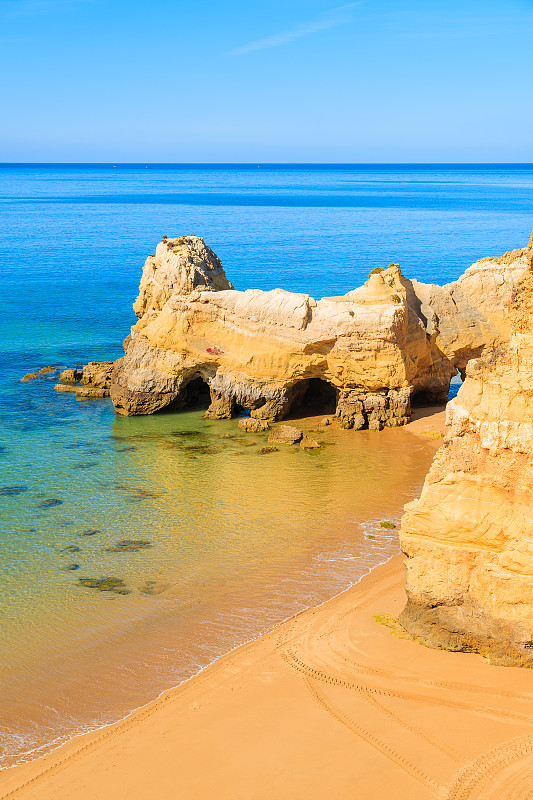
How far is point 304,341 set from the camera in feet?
84.0

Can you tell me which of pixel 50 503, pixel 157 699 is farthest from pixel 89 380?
pixel 157 699

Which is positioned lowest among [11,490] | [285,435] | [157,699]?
[157,699]

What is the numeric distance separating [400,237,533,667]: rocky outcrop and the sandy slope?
63cm

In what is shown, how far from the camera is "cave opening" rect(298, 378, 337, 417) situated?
2933 centimetres

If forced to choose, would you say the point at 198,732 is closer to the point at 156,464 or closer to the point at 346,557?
the point at 346,557

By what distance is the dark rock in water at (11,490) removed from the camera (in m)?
21.5

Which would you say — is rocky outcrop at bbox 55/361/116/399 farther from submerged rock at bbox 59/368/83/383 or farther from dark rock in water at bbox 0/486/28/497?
dark rock in water at bbox 0/486/28/497

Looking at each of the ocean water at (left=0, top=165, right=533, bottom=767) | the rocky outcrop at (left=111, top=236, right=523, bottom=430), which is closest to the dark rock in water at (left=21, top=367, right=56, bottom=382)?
the ocean water at (left=0, top=165, right=533, bottom=767)

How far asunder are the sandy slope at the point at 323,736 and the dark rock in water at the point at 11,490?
10254mm

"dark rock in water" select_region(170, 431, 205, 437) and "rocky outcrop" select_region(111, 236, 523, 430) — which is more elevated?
"rocky outcrop" select_region(111, 236, 523, 430)

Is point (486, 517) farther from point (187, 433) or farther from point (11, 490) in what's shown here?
point (187, 433)

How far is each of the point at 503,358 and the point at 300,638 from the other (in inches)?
232

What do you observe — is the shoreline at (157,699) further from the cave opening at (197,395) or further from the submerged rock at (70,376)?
the submerged rock at (70,376)

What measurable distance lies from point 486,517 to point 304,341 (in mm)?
14301
